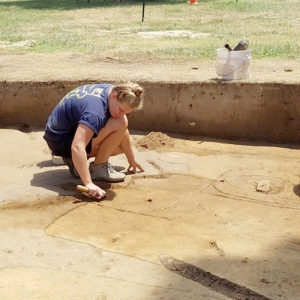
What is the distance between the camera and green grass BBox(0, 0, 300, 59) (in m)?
8.38

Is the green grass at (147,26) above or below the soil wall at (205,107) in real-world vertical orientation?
above

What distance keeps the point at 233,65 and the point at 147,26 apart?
19.7ft

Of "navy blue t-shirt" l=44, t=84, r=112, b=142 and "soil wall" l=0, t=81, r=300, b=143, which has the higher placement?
"navy blue t-shirt" l=44, t=84, r=112, b=142

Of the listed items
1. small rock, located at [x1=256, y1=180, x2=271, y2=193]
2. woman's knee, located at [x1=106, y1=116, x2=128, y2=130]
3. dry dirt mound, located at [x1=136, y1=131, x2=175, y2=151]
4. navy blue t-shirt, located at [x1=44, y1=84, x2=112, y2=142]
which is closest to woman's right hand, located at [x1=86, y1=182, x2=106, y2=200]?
navy blue t-shirt, located at [x1=44, y1=84, x2=112, y2=142]

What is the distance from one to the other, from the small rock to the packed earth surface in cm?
1

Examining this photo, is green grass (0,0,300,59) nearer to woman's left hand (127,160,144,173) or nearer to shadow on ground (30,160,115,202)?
woman's left hand (127,160,144,173)

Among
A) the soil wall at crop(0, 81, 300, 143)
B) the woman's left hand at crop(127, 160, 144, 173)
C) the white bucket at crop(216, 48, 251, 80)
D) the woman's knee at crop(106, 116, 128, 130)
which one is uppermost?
the white bucket at crop(216, 48, 251, 80)

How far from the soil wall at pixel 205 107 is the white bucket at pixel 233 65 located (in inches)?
5.1

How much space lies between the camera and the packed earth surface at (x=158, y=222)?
302 cm

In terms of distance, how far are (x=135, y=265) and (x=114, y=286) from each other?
0.25 m

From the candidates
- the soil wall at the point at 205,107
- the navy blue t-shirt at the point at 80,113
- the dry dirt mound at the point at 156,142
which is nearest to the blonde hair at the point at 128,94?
the navy blue t-shirt at the point at 80,113

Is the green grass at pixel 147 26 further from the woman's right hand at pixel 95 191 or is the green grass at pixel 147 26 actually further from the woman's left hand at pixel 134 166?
the woman's right hand at pixel 95 191

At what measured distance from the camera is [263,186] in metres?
4.65

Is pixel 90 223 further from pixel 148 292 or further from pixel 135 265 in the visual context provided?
pixel 148 292
